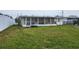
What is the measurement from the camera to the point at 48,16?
343 centimetres

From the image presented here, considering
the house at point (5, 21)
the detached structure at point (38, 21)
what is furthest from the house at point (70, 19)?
the house at point (5, 21)

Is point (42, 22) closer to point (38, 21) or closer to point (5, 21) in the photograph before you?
point (38, 21)

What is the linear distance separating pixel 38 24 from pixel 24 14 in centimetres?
24

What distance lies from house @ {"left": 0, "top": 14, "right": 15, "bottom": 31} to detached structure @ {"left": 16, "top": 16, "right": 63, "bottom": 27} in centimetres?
10

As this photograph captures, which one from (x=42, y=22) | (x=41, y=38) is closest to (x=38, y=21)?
(x=42, y=22)

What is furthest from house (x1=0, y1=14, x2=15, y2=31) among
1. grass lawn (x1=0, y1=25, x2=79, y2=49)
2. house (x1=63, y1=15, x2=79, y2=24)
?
house (x1=63, y1=15, x2=79, y2=24)

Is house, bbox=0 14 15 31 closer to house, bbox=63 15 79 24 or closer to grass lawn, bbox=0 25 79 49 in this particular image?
grass lawn, bbox=0 25 79 49

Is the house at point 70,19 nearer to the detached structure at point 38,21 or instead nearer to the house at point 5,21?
the detached structure at point 38,21

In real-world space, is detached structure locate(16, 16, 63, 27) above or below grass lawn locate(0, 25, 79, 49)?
above

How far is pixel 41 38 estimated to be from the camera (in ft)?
11.2

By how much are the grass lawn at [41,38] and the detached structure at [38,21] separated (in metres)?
0.06

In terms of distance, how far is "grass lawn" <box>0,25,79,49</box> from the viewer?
11.2 feet

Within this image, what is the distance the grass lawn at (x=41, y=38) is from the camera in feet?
11.2

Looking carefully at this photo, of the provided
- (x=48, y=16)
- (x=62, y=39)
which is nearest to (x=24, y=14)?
(x=48, y=16)
